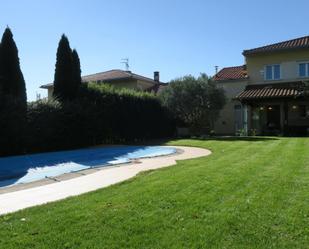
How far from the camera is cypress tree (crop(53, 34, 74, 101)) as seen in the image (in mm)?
22672

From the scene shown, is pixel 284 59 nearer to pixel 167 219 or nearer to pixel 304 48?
pixel 304 48

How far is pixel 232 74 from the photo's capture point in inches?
1353

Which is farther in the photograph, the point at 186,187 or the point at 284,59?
the point at 284,59

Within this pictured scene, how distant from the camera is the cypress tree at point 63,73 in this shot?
22672 mm

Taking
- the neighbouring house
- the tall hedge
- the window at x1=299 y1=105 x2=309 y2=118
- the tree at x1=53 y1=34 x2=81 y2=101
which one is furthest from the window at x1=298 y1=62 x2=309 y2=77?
the tree at x1=53 y1=34 x2=81 y2=101

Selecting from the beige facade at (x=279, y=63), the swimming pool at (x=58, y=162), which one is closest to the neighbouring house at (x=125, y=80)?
the beige facade at (x=279, y=63)

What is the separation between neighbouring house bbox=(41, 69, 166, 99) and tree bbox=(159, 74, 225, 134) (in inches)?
421

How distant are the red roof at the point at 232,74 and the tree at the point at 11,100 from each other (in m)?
18.5

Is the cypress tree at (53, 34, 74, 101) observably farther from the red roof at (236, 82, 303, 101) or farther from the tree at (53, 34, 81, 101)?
the red roof at (236, 82, 303, 101)

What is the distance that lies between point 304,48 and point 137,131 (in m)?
13.7

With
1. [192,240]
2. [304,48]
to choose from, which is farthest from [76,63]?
[192,240]

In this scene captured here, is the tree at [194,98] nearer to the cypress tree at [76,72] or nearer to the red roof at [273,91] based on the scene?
the red roof at [273,91]

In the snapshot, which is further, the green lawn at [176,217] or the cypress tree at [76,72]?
the cypress tree at [76,72]

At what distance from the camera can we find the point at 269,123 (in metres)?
30.9
